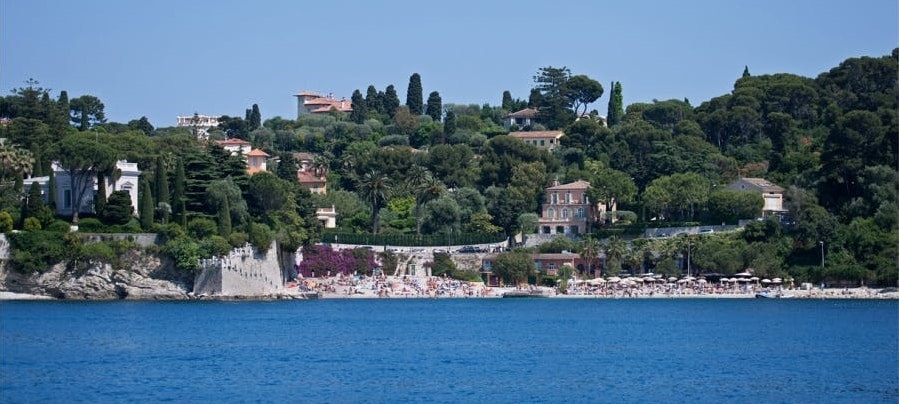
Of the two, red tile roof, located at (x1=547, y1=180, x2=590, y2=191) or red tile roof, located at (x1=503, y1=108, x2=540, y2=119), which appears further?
red tile roof, located at (x1=503, y1=108, x2=540, y2=119)

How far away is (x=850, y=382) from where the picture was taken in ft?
128

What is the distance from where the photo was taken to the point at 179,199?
7019 cm

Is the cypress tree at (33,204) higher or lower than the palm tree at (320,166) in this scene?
lower

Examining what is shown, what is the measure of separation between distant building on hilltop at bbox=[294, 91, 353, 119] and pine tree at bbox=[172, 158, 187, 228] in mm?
65666

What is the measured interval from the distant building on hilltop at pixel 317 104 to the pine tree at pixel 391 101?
17.6 ft

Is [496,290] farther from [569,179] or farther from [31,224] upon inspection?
[31,224]

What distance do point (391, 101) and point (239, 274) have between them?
63763mm

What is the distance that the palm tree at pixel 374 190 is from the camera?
83250 millimetres

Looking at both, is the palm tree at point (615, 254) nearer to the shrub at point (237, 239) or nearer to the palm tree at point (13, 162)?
the shrub at point (237, 239)

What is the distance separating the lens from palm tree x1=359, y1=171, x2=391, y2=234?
83250 mm

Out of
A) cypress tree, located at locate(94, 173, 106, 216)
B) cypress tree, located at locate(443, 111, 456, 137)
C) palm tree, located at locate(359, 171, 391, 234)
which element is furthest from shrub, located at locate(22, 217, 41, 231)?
cypress tree, located at locate(443, 111, 456, 137)

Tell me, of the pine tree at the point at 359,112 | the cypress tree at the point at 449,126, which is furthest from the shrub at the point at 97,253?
the pine tree at the point at 359,112

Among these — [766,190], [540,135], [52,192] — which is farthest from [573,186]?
[52,192]

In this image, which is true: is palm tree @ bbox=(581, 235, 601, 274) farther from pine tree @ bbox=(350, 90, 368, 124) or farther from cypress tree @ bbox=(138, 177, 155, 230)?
pine tree @ bbox=(350, 90, 368, 124)
